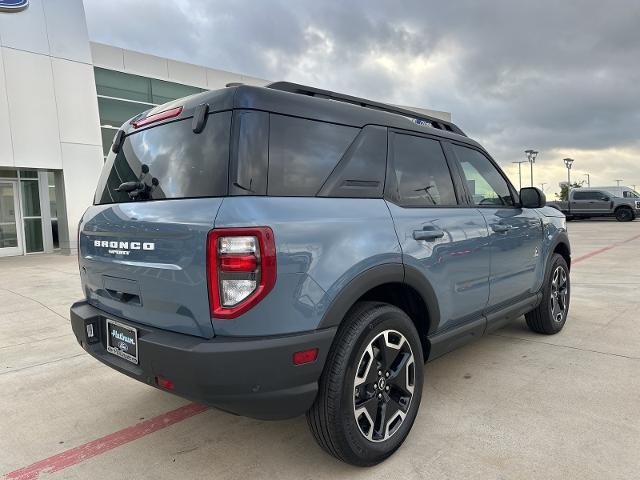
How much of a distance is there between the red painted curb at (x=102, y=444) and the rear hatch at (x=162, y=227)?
81 cm

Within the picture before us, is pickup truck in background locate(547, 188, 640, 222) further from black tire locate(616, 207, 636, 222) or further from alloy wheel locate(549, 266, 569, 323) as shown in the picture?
alloy wheel locate(549, 266, 569, 323)

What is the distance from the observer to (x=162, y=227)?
222 cm

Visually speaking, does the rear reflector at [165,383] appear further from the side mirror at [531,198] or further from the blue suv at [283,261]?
the side mirror at [531,198]

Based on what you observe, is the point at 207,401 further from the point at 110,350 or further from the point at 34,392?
the point at 34,392

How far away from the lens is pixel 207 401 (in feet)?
6.88

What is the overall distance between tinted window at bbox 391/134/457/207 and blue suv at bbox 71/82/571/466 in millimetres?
14

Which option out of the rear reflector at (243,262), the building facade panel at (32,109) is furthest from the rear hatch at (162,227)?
the building facade panel at (32,109)

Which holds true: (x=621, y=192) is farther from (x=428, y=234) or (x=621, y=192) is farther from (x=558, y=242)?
(x=428, y=234)

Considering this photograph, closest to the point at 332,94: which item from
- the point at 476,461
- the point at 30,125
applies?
the point at 476,461

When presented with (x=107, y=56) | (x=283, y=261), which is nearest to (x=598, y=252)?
(x=283, y=261)

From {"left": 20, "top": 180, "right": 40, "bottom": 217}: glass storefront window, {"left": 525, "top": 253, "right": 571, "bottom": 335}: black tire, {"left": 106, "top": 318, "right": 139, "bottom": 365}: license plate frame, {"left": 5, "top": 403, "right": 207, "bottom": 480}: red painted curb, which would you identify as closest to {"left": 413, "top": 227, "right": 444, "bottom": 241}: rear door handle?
{"left": 106, "top": 318, "right": 139, "bottom": 365}: license plate frame

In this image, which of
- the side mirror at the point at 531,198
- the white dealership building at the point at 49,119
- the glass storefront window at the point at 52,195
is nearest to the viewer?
the side mirror at the point at 531,198

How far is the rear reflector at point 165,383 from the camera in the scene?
217cm

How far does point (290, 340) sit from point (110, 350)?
1187 mm
